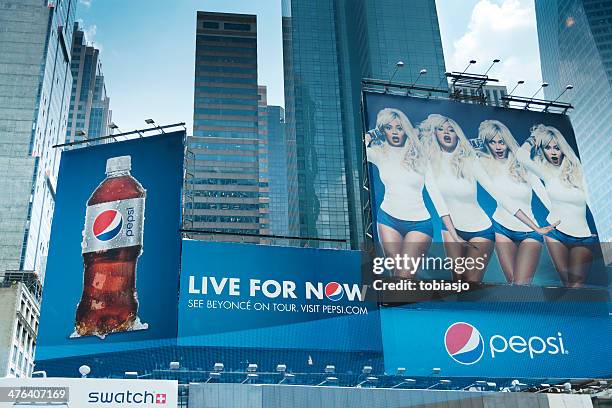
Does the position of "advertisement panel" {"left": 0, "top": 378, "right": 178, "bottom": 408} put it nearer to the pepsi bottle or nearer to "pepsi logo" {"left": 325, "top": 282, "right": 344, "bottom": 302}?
the pepsi bottle

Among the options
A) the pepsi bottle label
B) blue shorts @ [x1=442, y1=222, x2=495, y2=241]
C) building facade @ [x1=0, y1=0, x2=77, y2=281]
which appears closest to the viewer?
blue shorts @ [x1=442, y1=222, x2=495, y2=241]

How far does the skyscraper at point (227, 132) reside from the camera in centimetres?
13500

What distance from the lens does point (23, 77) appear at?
123 meters

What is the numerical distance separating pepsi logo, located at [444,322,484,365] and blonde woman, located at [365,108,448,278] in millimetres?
3317

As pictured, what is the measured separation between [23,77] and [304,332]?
10815 cm

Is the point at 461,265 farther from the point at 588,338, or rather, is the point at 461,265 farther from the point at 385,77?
the point at 385,77

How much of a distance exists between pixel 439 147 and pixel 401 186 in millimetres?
3410

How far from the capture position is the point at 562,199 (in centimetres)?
3488

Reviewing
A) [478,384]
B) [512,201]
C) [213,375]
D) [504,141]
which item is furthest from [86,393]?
[504,141]

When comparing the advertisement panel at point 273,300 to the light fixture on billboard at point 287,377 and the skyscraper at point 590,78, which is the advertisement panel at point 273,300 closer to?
the light fixture on billboard at point 287,377

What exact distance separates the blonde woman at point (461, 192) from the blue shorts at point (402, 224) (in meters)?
0.97

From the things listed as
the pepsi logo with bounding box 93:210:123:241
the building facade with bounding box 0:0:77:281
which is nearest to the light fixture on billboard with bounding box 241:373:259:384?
the pepsi logo with bounding box 93:210:123:241

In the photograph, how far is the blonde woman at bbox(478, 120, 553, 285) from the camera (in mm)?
32500

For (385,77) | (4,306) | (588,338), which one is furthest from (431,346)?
(385,77)
